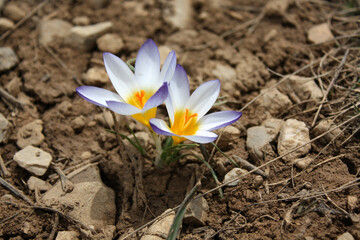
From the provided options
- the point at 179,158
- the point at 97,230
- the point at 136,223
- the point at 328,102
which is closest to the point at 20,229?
the point at 97,230

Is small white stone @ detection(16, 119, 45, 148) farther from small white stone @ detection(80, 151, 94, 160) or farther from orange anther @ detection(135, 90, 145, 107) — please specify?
orange anther @ detection(135, 90, 145, 107)

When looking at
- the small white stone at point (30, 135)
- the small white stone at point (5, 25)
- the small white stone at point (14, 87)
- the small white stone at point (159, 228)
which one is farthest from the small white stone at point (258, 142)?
the small white stone at point (5, 25)

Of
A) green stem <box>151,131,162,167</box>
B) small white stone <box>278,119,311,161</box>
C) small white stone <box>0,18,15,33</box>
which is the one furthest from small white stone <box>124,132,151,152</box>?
small white stone <box>0,18,15,33</box>

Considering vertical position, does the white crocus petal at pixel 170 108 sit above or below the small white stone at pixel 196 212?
above

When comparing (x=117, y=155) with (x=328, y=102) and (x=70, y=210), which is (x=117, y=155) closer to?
(x=70, y=210)

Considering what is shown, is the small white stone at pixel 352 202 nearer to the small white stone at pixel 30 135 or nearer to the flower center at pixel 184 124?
the flower center at pixel 184 124
